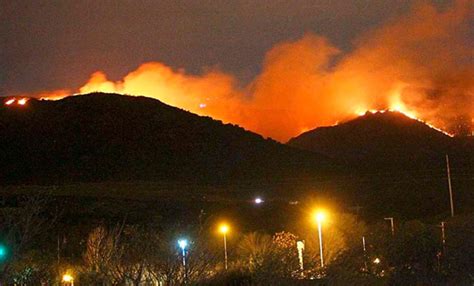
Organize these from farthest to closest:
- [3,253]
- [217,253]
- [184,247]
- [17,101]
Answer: [17,101] → [217,253] → [184,247] → [3,253]

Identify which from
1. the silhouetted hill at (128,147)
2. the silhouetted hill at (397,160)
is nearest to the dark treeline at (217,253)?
the silhouetted hill at (397,160)

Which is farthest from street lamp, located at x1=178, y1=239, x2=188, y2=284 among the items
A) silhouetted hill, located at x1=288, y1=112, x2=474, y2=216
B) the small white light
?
silhouetted hill, located at x1=288, y1=112, x2=474, y2=216

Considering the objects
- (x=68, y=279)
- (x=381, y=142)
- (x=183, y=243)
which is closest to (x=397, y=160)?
(x=381, y=142)

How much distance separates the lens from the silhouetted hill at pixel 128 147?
78.0m

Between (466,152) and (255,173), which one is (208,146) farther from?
(466,152)

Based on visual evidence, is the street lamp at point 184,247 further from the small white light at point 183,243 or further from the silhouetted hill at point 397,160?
the silhouetted hill at point 397,160

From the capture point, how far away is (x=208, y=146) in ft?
292

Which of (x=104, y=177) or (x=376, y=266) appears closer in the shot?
(x=376, y=266)

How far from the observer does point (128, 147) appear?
85875mm

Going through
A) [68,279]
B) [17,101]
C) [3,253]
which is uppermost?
[17,101]

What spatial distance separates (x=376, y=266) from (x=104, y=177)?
50.0 metres

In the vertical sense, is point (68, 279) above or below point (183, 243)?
below

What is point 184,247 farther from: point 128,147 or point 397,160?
point 397,160

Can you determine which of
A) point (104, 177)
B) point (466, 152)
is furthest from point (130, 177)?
point (466, 152)
